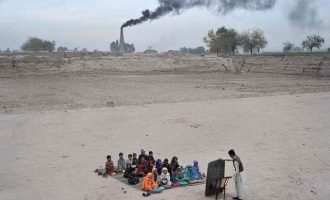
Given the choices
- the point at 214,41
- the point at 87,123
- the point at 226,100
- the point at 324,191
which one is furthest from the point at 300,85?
the point at 214,41

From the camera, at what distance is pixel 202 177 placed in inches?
498

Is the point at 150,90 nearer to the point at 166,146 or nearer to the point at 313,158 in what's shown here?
the point at 166,146

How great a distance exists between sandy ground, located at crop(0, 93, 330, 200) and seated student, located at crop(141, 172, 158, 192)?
0.28 meters

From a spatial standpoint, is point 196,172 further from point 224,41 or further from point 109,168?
point 224,41

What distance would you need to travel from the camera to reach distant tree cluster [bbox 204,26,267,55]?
3804 inches

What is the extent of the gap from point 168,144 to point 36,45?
90351 mm

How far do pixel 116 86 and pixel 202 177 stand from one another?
27406 millimetres

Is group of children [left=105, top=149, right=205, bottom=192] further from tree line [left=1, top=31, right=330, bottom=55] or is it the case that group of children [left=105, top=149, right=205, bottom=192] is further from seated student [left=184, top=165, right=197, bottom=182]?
tree line [left=1, top=31, right=330, bottom=55]

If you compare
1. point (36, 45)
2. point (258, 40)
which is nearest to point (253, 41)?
point (258, 40)

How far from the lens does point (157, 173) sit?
12.3 meters

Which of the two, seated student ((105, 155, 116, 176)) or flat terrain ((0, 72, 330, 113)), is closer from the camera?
seated student ((105, 155, 116, 176))

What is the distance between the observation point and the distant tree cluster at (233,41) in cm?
9662

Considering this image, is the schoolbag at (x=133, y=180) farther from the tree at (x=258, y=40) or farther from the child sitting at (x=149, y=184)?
the tree at (x=258, y=40)

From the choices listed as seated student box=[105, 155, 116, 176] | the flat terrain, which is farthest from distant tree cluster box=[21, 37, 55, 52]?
seated student box=[105, 155, 116, 176]
